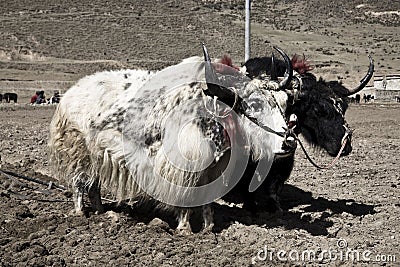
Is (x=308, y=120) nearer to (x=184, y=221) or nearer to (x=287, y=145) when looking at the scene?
(x=287, y=145)

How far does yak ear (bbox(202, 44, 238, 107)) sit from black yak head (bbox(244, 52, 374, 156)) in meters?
0.85

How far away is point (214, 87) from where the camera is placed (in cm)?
575

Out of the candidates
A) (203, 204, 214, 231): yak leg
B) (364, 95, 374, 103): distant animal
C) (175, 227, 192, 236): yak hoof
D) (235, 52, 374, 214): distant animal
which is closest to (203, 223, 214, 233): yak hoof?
(203, 204, 214, 231): yak leg

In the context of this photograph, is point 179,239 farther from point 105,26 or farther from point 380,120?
point 105,26

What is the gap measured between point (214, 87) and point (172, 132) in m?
0.60

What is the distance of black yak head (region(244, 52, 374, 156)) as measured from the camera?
679 centimetres

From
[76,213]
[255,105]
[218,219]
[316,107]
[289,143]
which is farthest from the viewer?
[316,107]

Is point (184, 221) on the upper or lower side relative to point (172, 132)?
lower

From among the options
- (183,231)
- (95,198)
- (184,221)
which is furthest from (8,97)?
(183,231)

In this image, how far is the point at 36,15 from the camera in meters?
60.2

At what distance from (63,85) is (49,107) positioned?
1404 cm

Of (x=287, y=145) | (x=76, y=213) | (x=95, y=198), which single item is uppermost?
(x=287, y=145)

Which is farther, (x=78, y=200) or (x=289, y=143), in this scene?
(x=78, y=200)

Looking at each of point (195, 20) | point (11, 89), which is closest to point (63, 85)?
point (11, 89)
